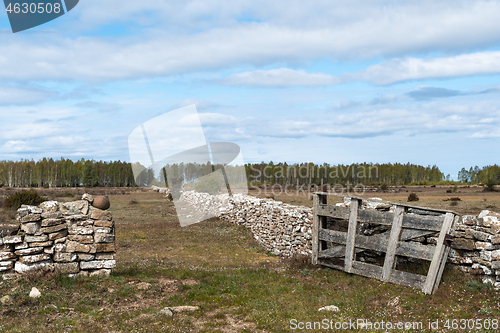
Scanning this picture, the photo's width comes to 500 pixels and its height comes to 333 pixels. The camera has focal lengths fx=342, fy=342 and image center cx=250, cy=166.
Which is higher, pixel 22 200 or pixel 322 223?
pixel 322 223

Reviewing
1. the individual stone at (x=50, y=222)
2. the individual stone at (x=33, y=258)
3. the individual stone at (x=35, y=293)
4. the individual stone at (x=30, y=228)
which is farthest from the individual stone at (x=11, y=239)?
the individual stone at (x=35, y=293)

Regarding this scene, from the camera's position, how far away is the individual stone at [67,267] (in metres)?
9.01

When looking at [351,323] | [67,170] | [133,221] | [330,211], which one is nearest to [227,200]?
[133,221]

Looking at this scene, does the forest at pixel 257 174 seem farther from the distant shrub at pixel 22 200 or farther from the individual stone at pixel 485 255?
the individual stone at pixel 485 255

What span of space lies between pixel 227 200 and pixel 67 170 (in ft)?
330

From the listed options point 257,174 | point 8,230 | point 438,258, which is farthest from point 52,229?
point 257,174

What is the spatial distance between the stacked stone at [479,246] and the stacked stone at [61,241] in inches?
371

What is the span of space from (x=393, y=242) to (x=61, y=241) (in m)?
8.97

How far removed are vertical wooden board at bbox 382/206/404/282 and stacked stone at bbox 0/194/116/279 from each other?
764cm

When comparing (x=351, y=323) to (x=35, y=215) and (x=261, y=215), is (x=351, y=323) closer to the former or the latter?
(x=35, y=215)

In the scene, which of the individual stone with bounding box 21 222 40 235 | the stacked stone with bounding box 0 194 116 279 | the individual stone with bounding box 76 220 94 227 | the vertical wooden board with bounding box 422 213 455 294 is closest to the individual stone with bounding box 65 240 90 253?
the stacked stone with bounding box 0 194 116 279

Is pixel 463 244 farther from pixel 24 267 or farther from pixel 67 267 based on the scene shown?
pixel 24 267

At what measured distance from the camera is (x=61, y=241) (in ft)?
29.8

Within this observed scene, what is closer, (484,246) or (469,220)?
(484,246)
